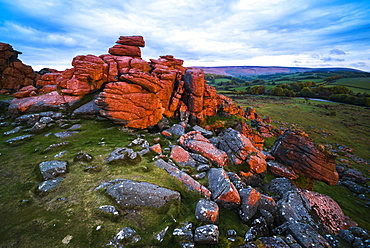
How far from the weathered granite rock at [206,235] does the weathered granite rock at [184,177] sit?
432 cm

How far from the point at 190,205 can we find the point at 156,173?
4761mm

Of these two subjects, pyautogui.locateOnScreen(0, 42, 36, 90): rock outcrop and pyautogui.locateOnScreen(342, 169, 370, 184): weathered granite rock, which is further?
pyautogui.locateOnScreen(0, 42, 36, 90): rock outcrop

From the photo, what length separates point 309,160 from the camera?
22.5 metres

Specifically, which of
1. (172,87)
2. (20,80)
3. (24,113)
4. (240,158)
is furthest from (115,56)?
(240,158)

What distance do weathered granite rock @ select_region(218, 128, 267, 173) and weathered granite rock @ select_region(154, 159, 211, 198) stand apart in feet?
30.6

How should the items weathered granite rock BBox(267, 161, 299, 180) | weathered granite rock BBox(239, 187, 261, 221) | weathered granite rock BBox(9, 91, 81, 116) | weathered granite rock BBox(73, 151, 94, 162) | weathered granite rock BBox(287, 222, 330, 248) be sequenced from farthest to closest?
weathered granite rock BBox(9, 91, 81, 116), weathered granite rock BBox(267, 161, 299, 180), weathered granite rock BBox(73, 151, 94, 162), weathered granite rock BBox(239, 187, 261, 221), weathered granite rock BBox(287, 222, 330, 248)

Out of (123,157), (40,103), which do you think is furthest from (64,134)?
(123,157)

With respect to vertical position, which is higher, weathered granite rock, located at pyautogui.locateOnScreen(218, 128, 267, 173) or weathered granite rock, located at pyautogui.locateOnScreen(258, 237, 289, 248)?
weathered granite rock, located at pyautogui.locateOnScreen(258, 237, 289, 248)

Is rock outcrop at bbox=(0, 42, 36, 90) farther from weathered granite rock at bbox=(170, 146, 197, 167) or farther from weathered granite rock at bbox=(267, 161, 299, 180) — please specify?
weathered granite rock at bbox=(267, 161, 299, 180)

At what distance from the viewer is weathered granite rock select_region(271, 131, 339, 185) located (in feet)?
73.1

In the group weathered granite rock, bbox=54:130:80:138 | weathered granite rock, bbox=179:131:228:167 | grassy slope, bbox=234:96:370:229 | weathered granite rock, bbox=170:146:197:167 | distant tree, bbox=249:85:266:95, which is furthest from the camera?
distant tree, bbox=249:85:266:95

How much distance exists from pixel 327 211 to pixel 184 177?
16221 mm

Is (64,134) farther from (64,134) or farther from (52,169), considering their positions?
(52,169)

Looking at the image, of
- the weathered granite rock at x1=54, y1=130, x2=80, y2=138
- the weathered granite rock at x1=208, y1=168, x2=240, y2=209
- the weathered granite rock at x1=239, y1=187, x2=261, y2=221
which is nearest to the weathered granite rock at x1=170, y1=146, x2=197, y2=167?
the weathered granite rock at x1=208, y1=168, x2=240, y2=209
